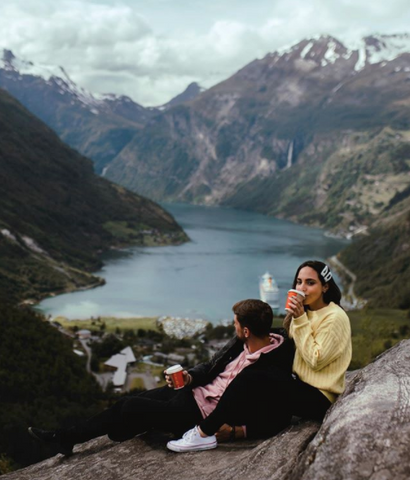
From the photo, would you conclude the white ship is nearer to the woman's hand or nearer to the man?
the man

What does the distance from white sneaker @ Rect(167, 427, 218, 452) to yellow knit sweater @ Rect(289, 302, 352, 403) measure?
166 centimetres

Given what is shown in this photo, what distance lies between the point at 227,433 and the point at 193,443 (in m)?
0.53

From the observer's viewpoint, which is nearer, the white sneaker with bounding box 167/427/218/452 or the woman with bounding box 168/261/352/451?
the woman with bounding box 168/261/352/451

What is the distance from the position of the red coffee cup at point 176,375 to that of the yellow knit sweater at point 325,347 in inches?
74.7

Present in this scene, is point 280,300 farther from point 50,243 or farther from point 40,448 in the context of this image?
point 40,448

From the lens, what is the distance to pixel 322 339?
7863 mm

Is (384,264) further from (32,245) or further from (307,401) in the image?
(307,401)

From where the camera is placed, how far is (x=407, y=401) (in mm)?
6367

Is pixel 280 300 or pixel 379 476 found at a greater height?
pixel 379 476

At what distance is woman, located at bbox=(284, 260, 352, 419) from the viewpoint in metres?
7.86

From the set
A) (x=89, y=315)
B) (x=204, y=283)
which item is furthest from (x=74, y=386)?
(x=204, y=283)

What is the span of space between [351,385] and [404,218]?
184 metres

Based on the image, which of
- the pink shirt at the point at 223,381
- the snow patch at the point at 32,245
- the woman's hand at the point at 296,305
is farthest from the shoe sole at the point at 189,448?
the snow patch at the point at 32,245

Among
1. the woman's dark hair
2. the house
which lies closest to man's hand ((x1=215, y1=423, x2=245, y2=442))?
the woman's dark hair
